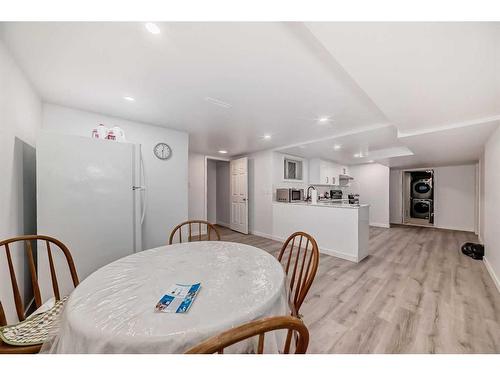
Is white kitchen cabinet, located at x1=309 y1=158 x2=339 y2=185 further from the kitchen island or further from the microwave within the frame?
the kitchen island

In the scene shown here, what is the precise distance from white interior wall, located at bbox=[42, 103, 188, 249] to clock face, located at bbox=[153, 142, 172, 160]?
0.05m

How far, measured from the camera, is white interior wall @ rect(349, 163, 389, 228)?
583cm

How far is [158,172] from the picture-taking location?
2936 mm

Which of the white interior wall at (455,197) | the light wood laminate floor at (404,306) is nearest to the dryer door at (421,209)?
the white interior wall at (455,197)

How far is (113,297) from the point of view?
2.70 feet

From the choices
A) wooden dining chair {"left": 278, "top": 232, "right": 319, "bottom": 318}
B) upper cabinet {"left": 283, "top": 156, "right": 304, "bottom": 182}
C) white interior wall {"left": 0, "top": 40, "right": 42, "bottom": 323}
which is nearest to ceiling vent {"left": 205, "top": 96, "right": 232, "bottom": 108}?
white interior wall {"left": 0, "top": 40, "right": 42, "bottom": 323}

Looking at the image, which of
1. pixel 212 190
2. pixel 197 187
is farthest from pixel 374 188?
pixel 197 187

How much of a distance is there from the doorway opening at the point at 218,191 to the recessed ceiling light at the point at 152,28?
4816mm

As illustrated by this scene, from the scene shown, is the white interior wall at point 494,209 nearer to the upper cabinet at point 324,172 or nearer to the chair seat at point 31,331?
the upper cabinet at point 324,172

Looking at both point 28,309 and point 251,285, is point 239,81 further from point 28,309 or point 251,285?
point 28,309

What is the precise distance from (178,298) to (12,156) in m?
1.85

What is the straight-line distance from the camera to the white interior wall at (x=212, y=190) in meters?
6.12
